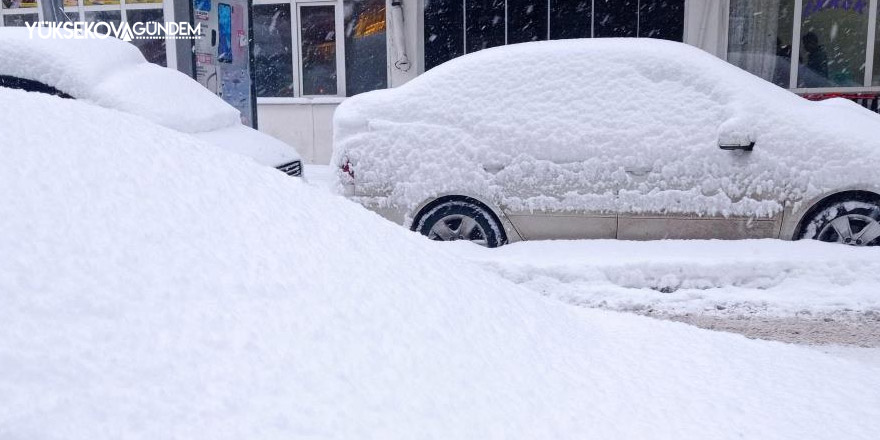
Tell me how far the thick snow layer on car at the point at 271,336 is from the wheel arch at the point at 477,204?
155 inches

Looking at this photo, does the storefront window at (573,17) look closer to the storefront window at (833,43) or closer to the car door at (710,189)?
the storefront window at (833,43)

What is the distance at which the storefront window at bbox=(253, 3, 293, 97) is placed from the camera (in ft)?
46.9

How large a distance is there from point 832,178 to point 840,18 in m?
8.13

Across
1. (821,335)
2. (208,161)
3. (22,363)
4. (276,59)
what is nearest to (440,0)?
(276,59)

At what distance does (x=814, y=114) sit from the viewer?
5.99m

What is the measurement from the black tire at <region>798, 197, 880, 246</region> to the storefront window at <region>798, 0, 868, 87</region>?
7731 millimetres

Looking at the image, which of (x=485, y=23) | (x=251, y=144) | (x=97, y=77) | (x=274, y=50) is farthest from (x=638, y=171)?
(x=274, y=50)

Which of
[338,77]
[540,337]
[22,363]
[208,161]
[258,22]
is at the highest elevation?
Result: [258,22]

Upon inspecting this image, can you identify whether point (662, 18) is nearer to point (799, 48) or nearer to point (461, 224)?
point (799, 48)

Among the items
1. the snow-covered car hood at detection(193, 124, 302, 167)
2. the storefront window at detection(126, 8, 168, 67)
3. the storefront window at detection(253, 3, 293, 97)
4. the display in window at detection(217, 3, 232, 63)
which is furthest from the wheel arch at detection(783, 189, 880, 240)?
the storefront window at detection(126, 8, 168, 67)

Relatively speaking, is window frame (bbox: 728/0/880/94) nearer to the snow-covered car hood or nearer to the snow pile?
the snow pile

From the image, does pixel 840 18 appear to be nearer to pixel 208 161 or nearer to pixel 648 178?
pixel 648 178

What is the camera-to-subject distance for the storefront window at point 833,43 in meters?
12.5

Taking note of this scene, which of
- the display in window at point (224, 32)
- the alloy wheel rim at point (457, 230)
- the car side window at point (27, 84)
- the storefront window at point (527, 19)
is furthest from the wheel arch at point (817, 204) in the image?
the storefront window at point (527, 19)
